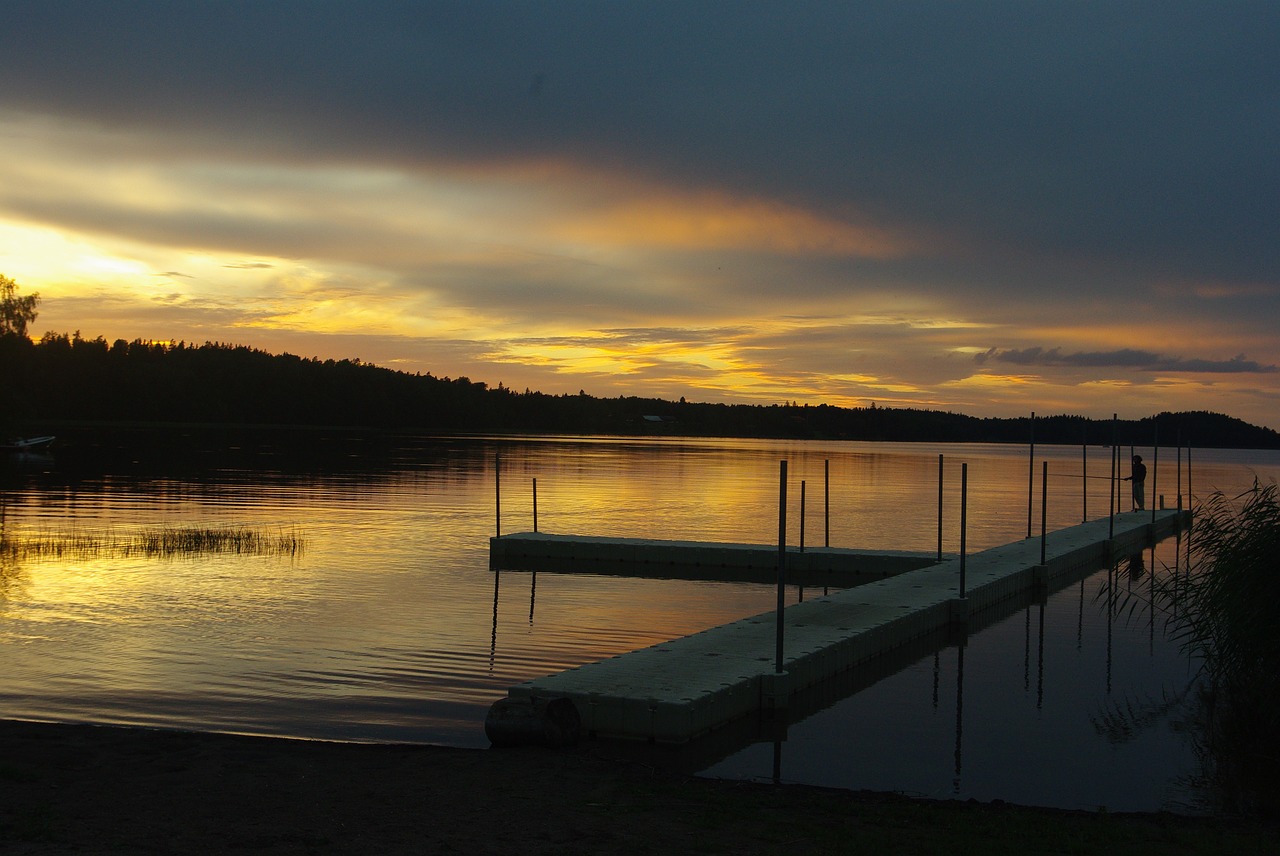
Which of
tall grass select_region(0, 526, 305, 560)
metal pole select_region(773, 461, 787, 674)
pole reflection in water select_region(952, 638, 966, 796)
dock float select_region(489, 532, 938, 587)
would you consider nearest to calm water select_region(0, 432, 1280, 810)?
pole reflection in water select_region(952, 638, 966, 796)

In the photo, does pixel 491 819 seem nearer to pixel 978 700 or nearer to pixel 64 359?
pixel 978 700

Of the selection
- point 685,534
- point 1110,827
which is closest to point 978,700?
point 1110,827

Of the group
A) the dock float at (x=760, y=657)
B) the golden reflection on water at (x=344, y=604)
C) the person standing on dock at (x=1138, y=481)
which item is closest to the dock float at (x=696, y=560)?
the golden reflection on water at (x=344, y=604)

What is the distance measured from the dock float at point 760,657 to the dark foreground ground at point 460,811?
0.90 metres

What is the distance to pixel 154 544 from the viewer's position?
24844mm

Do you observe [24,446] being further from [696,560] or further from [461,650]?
[461,650]

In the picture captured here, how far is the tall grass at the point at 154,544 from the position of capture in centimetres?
2309

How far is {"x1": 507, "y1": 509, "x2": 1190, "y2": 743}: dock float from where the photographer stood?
9.94 metres

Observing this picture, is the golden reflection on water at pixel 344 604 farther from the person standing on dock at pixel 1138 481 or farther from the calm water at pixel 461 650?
the person standing on dock at pixel 1138 481

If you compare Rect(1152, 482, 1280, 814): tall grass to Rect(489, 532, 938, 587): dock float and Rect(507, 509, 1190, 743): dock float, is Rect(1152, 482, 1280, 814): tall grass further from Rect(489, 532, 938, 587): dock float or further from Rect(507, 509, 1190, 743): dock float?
Rect(489, 532, 938, 587): dock float

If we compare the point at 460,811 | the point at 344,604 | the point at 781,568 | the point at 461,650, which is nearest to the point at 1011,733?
the point at 781,568

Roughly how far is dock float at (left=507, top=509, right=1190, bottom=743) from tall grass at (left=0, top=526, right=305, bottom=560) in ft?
42.2

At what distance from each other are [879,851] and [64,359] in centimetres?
15408

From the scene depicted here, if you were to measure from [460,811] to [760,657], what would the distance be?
5253 millimetres
